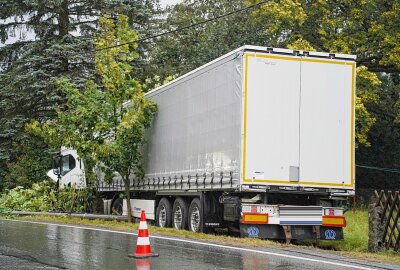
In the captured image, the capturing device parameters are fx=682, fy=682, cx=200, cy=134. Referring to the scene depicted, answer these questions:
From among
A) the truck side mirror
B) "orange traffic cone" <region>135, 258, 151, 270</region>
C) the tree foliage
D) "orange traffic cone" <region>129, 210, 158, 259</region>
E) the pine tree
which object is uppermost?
the pine tree

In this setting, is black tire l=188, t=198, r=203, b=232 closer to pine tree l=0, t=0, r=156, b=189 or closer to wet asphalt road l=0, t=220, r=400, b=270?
wet asphalt road l=0, t=220, r=400, b=270

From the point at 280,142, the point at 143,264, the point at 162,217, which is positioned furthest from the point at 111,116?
the point at 143,264

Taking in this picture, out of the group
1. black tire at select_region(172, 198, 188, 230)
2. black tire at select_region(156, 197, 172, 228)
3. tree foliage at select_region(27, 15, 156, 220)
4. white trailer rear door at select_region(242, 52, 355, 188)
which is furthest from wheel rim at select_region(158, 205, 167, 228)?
white trailer rear door at select_region(242, 52, 355, 188)

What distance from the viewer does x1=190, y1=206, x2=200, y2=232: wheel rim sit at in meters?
17.4

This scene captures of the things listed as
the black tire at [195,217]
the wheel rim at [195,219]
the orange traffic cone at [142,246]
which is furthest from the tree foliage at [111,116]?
the orange traffic cone at [142,246]

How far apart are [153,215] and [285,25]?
15.3m

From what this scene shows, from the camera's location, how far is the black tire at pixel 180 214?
18266 mm

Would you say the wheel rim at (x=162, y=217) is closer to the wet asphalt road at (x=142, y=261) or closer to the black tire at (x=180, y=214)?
the black tire at (x=180, y=214)

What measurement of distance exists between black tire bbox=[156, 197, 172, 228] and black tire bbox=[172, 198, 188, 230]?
34 centimetres

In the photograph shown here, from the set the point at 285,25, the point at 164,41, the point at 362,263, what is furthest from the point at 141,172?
the point at 164,41

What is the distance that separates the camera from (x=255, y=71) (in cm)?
1527

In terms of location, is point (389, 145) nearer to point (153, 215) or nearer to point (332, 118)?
point (153, 215)

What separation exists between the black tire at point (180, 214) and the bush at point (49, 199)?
8395mm

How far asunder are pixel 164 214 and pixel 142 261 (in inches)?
379
